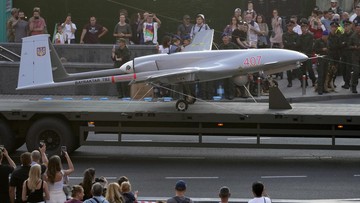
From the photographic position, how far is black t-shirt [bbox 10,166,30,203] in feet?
50.0

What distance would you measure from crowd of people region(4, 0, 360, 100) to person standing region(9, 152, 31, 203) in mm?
14147

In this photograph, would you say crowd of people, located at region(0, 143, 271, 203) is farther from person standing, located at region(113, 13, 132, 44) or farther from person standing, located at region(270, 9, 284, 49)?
person standing, located at region(270, 9, 284, 49)

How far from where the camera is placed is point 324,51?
31.9m

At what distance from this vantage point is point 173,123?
21.9 meters

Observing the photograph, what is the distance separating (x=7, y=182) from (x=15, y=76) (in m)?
18.6

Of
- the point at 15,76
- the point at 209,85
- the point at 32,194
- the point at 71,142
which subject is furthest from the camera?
the point at 15,76

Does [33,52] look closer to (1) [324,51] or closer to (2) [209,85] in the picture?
(2) [209,85]

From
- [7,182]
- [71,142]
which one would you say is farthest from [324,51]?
[7,182]

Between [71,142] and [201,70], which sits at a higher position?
[201,70]

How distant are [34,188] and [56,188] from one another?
0.52 meters

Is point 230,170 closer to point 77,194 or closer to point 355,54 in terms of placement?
point 77,194

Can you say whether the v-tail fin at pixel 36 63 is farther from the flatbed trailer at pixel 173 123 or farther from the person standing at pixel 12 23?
the person standing at pixel 12 23

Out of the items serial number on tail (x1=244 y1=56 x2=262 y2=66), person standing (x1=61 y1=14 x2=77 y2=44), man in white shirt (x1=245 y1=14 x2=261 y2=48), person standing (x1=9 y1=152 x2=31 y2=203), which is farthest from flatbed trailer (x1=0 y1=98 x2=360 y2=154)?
person standing (x1=61 y1=14 x2=77 y2=44)

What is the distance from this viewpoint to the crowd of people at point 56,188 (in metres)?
13.7
